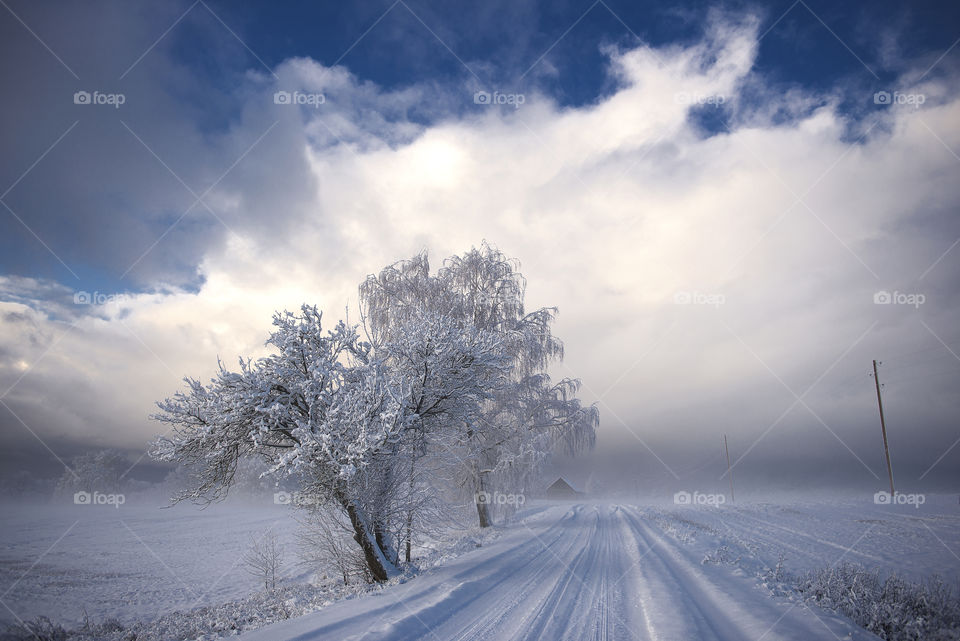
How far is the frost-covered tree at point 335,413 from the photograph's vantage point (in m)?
8.51

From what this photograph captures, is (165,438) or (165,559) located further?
(165,559)

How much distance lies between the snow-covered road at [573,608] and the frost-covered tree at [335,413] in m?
2.19

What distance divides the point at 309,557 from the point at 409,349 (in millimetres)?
6758

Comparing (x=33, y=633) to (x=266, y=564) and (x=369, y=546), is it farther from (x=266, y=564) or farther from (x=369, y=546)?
(x=369, y=546)

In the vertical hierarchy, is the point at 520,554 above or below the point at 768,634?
below

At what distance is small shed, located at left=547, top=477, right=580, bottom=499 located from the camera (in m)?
86.3

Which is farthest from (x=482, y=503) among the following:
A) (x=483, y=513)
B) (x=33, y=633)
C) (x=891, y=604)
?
(x=891, y=604)

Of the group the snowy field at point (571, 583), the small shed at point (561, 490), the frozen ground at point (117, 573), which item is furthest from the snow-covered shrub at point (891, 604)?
the small shed at point (561, 490)

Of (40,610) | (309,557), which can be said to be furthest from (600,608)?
(40,610)

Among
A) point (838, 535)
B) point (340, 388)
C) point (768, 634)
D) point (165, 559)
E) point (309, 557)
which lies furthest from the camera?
point (165, 559)

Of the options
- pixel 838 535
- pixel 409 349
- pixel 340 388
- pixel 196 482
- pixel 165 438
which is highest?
pixel 409 349

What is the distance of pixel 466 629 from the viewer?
553cm

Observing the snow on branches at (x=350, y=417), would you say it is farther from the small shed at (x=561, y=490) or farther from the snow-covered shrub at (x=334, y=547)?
the small shed at (x=561, y=490)

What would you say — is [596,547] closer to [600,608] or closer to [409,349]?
[600,608]
